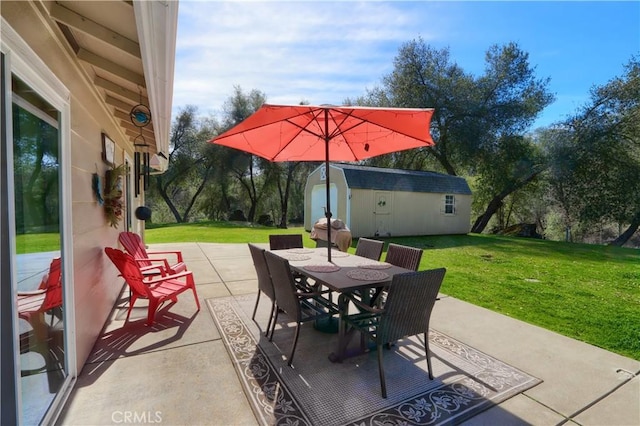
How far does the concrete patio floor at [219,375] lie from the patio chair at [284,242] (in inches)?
51.9

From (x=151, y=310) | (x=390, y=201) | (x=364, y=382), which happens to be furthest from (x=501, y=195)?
(x=151, y=310)

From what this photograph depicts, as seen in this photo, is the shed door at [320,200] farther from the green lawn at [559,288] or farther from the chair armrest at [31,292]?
the chair armrest at [31,292]

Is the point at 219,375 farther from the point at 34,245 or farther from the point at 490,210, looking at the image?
the point at 490,210

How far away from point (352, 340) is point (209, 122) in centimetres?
1896

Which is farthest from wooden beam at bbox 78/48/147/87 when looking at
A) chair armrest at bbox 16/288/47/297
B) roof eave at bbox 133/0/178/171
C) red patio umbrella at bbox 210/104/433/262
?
chair armrest at bbox 16/288/47/297

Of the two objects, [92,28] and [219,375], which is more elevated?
[92,28]

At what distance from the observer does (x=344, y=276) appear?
107 inches

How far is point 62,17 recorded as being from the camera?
1895 millimetres

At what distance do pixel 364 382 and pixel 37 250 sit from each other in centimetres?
236

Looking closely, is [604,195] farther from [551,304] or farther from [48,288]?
[48,288]

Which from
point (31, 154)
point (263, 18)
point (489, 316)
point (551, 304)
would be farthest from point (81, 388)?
point (551, 304)

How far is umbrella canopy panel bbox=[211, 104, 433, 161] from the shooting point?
2.78 meters

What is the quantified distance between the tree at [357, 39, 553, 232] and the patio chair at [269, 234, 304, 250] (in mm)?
14028

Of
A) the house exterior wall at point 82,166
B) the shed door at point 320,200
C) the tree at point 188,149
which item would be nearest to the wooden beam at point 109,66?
the house exterior wall at point 82,166
